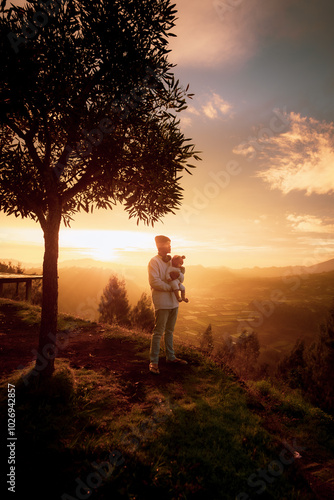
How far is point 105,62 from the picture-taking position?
5.68 metres

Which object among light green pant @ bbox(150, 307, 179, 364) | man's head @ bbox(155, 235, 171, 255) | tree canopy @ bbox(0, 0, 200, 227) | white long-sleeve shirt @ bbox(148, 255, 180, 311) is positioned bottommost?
light green pant @ bbox(150, 307, 179, 364)

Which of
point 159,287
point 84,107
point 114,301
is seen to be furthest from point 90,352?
point 114,301

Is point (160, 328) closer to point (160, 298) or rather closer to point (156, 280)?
point (160, 298)

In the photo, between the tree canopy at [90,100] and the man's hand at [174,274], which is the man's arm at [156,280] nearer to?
the man's hand at [174,274]

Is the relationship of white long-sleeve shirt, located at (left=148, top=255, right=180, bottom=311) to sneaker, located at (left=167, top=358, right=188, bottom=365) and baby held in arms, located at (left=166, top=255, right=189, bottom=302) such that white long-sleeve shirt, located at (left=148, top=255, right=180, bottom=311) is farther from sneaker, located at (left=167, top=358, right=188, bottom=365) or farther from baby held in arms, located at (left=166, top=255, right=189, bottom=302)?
sneaker, located at (left=167, top=358, right=188, bottom=365)

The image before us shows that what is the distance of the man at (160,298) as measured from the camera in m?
7.30

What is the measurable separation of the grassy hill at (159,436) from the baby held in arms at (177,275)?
2577 millimetres

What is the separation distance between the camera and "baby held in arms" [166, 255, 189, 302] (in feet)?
24.4

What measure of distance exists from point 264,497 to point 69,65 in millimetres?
9121

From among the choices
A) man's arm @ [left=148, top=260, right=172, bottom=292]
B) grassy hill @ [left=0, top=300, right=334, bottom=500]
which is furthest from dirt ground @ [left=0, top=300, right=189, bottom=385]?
man's arm @ [left=148, top=260, right=172, bottom=292]

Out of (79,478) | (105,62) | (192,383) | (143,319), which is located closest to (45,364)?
(79,478)

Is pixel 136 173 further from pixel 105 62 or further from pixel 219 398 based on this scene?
pixel 219 398

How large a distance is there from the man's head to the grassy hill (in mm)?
3909

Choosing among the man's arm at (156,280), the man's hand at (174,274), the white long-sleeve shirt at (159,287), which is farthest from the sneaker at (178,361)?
the man's hand at (174,274)
